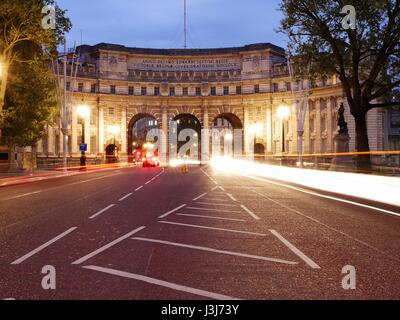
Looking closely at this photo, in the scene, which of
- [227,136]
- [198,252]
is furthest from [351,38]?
[227,136]

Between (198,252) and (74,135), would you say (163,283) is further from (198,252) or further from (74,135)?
(74,135)

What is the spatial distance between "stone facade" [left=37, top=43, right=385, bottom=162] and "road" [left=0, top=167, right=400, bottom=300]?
66.0 meters

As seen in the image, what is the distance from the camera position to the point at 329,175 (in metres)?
22.9

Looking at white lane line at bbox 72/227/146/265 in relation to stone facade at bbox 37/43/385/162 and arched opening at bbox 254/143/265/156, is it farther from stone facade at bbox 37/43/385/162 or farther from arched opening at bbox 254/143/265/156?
arched opening at bbox 254/143/265/156

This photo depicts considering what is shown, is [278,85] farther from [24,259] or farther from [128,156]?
[24,259]

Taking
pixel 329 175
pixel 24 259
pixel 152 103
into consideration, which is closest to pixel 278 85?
pixel 152 103

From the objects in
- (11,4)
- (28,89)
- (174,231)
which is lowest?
(174,231)

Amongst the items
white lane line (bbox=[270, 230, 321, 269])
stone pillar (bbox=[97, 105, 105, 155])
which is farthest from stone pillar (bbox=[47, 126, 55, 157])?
white lane line (bbox=[270, 230, 321, 269])

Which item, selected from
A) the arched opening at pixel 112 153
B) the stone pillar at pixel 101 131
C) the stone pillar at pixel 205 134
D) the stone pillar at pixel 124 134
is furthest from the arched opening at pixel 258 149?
the stone pillar at pixel 101 131

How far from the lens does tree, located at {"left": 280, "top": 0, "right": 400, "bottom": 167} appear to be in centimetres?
2877

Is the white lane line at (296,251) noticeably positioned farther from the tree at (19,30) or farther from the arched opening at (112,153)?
the arched opening at (112,153)

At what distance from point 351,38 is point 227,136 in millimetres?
84994

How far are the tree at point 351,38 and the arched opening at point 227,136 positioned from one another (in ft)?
168
